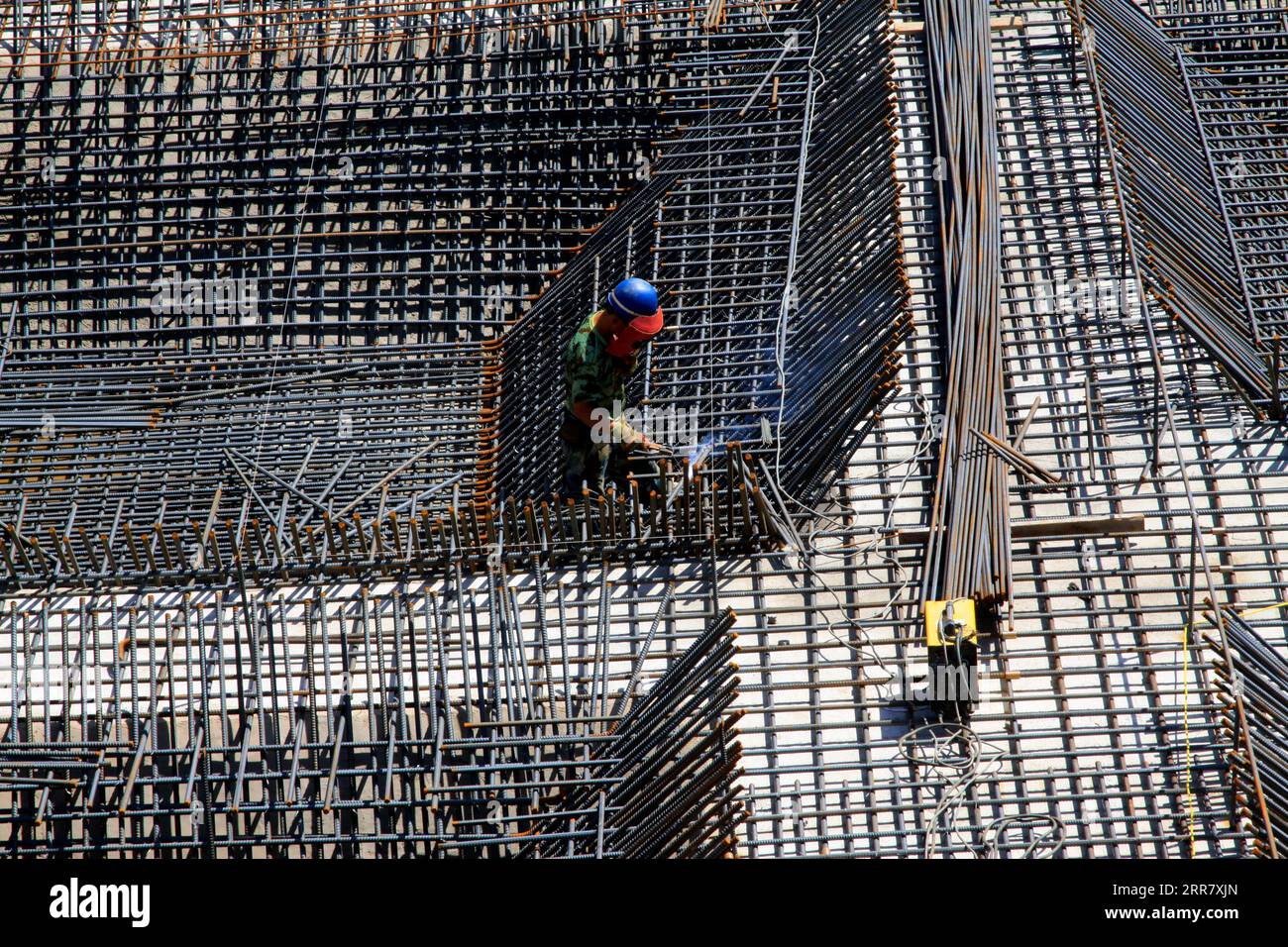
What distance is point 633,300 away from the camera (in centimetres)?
1202

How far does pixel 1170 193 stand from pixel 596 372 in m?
5.34

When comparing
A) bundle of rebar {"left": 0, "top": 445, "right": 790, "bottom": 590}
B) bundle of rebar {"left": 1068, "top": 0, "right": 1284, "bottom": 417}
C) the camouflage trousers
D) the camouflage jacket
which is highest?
bundle of rebar {"left": 1068, "top": 0, "right": 1284, "bottom": 417}

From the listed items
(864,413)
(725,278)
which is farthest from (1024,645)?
(725,278)

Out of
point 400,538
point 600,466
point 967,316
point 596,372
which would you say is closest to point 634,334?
point 596,372

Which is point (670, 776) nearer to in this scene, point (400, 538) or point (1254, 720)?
point (400, 538)

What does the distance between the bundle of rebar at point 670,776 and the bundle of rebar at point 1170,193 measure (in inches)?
183

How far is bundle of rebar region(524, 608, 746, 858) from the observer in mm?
10203

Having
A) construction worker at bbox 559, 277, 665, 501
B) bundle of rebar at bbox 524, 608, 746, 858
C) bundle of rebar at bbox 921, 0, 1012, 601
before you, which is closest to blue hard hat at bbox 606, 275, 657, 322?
construction worker at bbox 559, 277, 665, 501

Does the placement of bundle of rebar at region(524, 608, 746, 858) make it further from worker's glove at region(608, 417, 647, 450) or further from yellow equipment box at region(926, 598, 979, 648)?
worker's glove at region(608, 417, 647, 450)

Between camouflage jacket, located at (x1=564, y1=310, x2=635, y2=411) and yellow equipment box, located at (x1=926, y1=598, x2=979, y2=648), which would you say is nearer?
yellow equipment box, located at (x1=926, y1=598, x2=979, y2=648)

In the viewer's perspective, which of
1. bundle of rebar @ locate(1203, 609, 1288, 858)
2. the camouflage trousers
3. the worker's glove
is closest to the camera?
bundle of rebar @ locate(1203, 609, 1288, 858)

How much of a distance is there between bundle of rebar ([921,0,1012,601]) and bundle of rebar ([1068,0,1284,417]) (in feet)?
3.60

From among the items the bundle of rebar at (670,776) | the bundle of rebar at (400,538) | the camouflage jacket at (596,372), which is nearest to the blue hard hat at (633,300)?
the camouflage jacket at (596,372)
